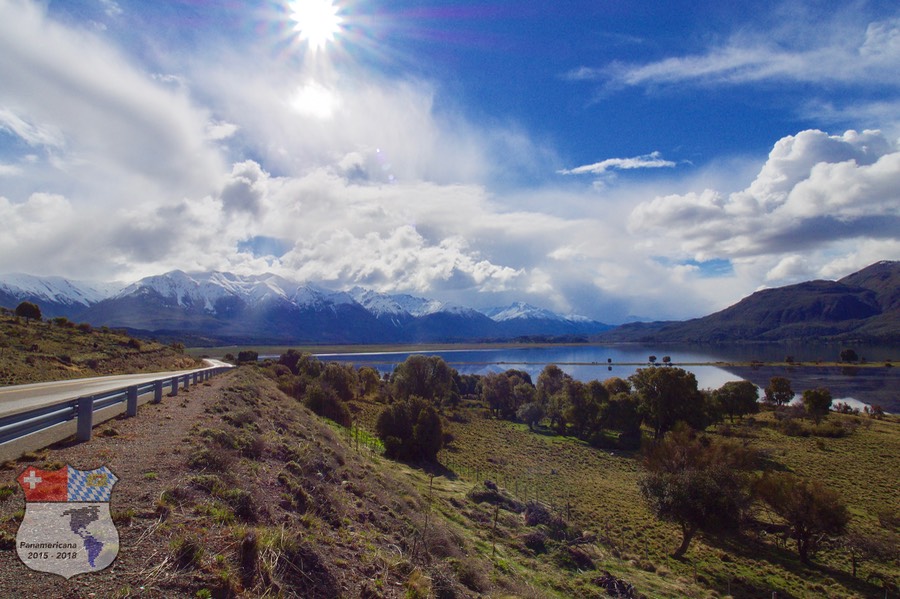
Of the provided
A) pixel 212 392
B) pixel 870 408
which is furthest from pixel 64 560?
pixel 870 408

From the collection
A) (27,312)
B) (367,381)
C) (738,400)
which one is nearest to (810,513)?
(738,400)

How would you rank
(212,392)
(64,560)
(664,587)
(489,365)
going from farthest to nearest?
(489,365) < (212,392) < (664,587) < (64,560)

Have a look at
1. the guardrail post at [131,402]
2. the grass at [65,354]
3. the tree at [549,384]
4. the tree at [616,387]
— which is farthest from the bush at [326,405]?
the tree at [616,387]

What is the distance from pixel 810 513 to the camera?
21938mm

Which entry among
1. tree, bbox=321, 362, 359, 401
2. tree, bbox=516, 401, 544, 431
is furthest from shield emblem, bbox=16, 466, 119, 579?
tree, bbox=516, 401, 544, 431

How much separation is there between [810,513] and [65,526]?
29.6 metres

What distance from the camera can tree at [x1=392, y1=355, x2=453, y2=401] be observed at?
207 ft

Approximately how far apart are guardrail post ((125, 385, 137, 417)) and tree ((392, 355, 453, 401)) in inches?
1979

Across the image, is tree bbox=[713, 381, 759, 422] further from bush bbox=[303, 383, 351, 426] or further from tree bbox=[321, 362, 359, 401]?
bush bbox=[303, 383, 351, 426]

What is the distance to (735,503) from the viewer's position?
77.0 feet

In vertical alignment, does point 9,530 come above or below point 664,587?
above

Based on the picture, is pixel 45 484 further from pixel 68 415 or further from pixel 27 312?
pixel 27 312

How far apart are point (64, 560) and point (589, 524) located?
24.4 meters

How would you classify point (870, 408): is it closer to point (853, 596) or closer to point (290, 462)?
point (853, 596)
